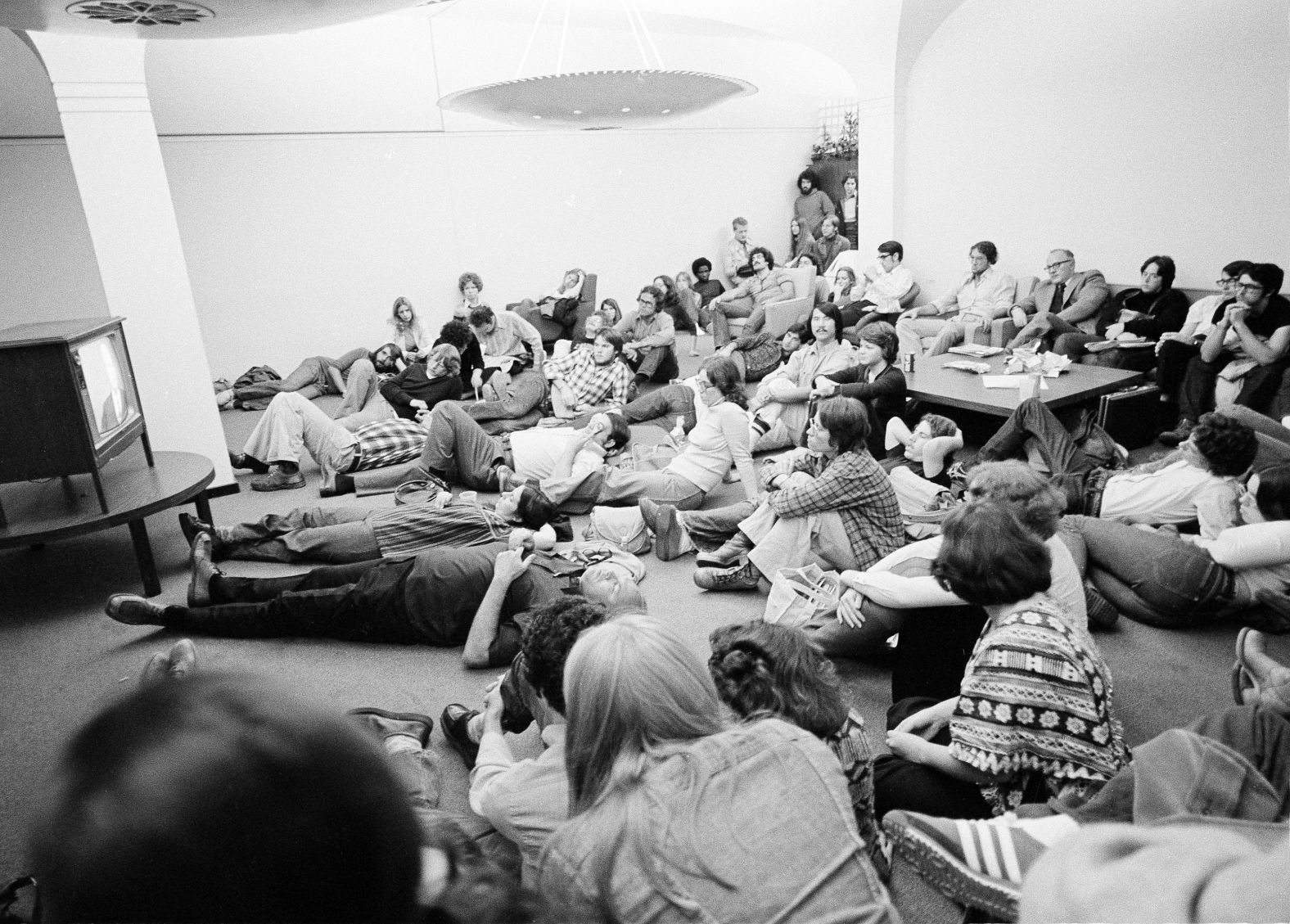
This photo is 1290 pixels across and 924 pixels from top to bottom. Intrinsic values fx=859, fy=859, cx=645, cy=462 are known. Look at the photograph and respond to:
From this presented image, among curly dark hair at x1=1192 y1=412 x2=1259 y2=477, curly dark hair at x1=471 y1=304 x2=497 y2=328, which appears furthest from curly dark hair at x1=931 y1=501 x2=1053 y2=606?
curly dark hair at x1=471 y1=304 x2=497 y2=328

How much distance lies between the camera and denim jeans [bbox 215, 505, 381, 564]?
4320mm

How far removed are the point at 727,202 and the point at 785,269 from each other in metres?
2.55

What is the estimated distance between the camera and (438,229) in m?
10.1

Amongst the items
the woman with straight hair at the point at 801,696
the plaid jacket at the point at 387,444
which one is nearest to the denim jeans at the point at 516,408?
the plaid jacket at the point at 387,444

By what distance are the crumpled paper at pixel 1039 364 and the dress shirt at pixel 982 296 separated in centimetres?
218

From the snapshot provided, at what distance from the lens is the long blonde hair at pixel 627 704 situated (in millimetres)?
1420

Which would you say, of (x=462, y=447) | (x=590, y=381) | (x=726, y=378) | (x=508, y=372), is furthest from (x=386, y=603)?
(x=508, y=372)

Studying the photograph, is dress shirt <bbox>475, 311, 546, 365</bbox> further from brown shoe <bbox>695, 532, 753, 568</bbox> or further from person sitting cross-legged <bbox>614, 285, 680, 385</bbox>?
brown shoe <bbox>695, 532, 753, 568</bbox>

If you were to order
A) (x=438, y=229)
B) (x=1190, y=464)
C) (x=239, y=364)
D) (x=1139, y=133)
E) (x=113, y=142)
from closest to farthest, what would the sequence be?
(x=1190, y=464), (x=113, y=142), (x=1139, y=133), (x=239, y=364), (x=438, y=229)

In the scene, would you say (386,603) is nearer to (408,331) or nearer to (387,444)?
(387,444)

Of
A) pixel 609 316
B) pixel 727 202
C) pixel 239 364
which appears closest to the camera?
pixel 609 316

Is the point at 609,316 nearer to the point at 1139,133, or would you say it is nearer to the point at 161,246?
→ the point at 161,246

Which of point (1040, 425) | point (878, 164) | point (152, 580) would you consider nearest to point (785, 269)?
point (878, 164)

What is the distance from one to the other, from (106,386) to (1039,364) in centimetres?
556
